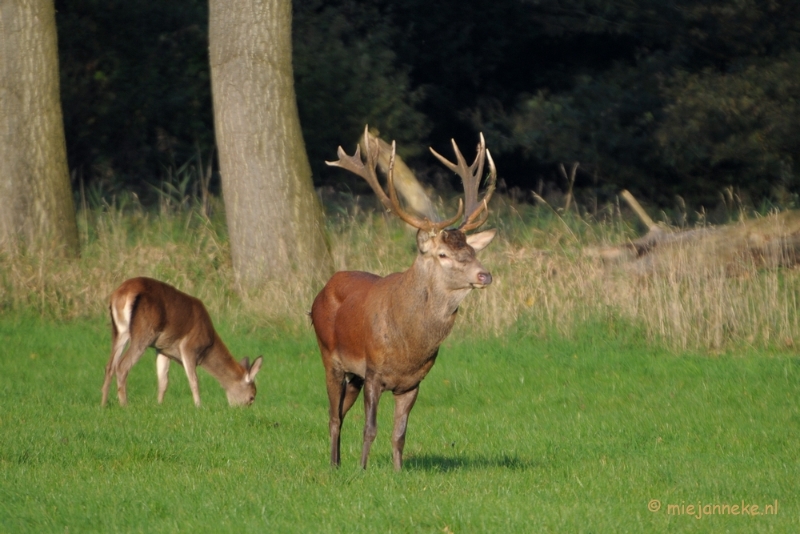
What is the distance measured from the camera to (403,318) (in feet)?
22.0

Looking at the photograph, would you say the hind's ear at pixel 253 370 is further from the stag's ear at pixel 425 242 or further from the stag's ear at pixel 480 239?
the stag's ear at pixel 425 242

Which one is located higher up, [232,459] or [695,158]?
[232,459]

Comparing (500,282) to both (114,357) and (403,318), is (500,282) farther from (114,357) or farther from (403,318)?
(403,318)

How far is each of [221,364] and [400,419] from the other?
4.29m

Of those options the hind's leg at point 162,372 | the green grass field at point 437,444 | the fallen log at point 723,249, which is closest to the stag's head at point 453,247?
the green grass field at point 437,444

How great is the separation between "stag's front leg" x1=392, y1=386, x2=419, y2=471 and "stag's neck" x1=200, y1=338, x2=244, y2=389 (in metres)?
4.04

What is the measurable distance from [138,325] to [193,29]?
47.8 feet

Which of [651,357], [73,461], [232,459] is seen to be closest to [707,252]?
[651,357]

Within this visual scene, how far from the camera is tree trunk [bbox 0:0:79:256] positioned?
1448 cm

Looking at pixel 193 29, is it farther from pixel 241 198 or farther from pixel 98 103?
pixel 241 198

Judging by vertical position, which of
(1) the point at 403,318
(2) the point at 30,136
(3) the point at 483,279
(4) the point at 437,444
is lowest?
(4) the point at 437,444

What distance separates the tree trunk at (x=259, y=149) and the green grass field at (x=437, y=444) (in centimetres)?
130

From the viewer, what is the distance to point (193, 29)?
23.9m

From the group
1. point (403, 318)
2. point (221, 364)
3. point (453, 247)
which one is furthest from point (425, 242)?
point (221, 364)
